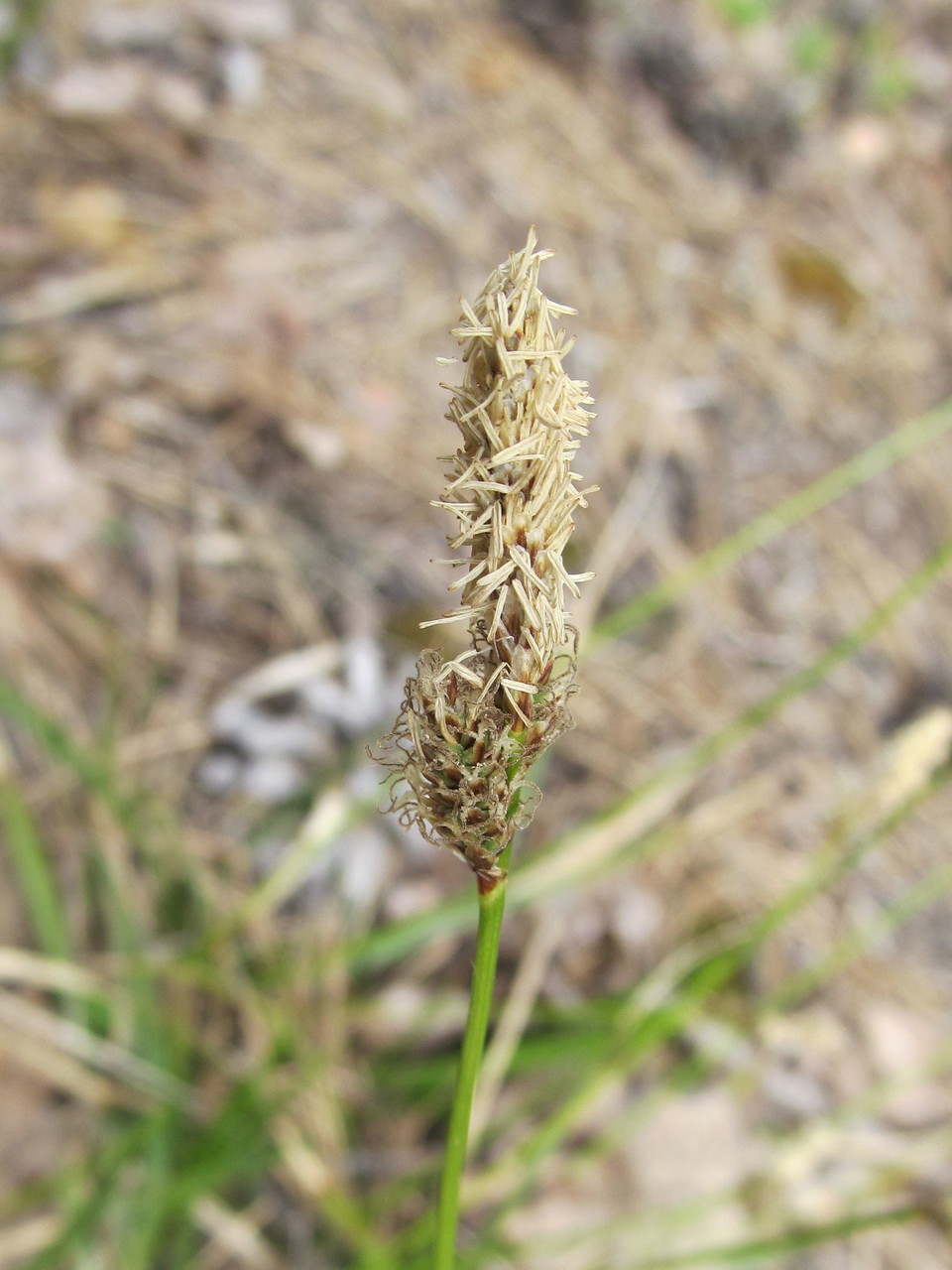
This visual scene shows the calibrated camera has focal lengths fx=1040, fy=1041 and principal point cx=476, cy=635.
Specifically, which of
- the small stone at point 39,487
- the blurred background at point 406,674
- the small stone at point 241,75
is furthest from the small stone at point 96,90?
the small stone at point 39,487

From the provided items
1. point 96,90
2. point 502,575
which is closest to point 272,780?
point 502,575

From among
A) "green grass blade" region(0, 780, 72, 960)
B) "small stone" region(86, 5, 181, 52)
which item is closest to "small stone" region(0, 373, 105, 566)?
"green grass blade" region(0, 780, 72, 960)

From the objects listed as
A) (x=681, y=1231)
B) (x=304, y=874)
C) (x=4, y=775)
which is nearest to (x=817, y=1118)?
(x=681, y=1231)

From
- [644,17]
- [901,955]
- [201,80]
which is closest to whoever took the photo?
[901,955]

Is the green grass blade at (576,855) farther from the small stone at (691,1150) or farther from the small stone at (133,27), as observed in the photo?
the small stone at (133,27)

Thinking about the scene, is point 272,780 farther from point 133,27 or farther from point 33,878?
point 133,27

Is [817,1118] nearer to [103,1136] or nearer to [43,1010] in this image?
[103,1136]

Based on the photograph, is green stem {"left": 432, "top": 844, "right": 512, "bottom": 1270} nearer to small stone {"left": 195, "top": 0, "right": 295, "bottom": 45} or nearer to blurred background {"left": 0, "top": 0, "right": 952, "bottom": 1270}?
blurred background {"left": 0, "top": 0, "right": 952, "bottom": 1270}
